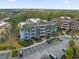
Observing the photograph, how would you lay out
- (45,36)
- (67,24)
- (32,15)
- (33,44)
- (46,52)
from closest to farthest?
(46,52) < (33,44) < (45,36) < (67,24) < (32,15)

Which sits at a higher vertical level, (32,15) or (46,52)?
(32,15)

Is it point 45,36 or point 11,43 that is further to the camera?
point 45,36

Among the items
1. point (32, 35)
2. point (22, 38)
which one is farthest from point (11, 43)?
point (32, 35)

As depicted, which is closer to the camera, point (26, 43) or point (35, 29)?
point (26, 43)

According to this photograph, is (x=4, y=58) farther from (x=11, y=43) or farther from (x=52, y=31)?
(x=52, y=31)

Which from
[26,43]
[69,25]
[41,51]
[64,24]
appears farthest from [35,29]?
[69,25]

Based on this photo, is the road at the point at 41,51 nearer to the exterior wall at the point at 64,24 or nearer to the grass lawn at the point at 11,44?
the grass lawn at the point at 11,44

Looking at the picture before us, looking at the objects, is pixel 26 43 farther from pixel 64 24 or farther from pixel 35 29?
pixel 64 24

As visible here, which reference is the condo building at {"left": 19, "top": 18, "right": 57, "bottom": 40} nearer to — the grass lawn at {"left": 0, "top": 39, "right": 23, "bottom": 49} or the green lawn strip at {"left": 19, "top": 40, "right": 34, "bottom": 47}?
the green lawn strip at {"left": 19, "top": 40, "right": 34, "bottom": 47}

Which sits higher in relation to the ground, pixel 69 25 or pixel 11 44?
pixel 69 25
